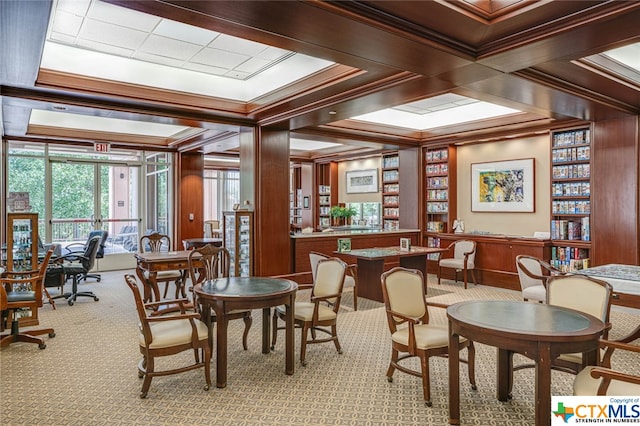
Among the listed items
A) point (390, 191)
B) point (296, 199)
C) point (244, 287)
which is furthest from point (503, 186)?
point (296, 199)

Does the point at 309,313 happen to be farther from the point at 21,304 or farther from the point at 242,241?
the point at 242,241

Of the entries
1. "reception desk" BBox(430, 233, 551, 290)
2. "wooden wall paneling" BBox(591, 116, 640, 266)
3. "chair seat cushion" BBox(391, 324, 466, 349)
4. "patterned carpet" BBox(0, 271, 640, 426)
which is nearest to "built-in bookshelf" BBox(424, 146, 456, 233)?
"reception desk" BBox(430, 233, 551, 290)

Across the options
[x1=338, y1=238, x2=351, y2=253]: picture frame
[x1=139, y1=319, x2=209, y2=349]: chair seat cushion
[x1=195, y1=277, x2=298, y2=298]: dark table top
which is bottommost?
[x1=139, y1=319, x2=209, y2=349]: chair seat cushion

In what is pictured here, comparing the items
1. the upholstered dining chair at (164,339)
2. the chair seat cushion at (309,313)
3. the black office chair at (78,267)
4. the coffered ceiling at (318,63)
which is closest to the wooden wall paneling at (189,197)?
the coffered ceiling at (318,63)

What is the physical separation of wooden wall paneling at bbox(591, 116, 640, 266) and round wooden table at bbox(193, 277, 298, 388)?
4980 mm

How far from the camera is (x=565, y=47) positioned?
11.1 ft

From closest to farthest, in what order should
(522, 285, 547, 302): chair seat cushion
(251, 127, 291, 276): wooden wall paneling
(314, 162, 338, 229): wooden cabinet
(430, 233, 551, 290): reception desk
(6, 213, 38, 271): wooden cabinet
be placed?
1. (6, 213, 38, 271): wooden cabinet
2. (522, 285, 547, 302): chair seat cushion
3. (251, 127, 291, 276): wooden wall paneling
4. (430, 233, 551, 290): reception desk
5. (314, 162, 338, 229): wooden cabinet

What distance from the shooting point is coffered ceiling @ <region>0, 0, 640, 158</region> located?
298 cm

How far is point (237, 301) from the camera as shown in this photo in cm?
345

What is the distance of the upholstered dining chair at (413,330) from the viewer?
315 centimetres

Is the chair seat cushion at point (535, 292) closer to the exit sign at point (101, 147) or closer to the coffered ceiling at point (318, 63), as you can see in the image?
the coffered ceiling at point (318, 63)

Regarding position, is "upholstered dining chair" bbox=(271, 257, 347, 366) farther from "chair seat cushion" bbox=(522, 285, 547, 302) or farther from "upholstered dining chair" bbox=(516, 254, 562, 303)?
"chair seat cushion" bbox=(522, 285, 547, 302)

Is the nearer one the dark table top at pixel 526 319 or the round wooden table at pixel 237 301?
the dark table top at pixel 526 319

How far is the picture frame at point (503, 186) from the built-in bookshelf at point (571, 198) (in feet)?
1.84
